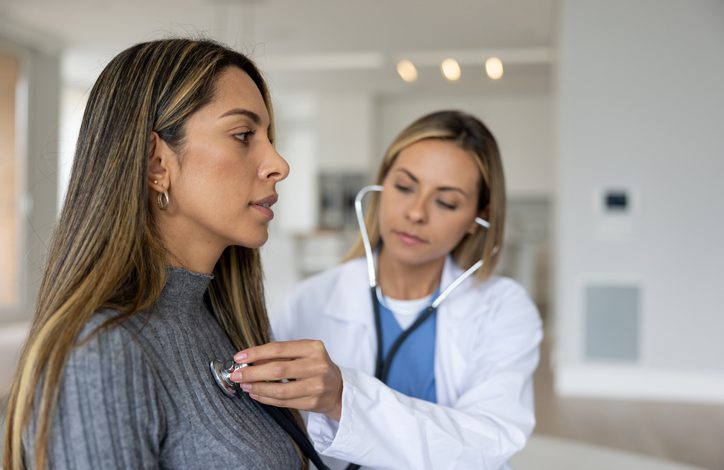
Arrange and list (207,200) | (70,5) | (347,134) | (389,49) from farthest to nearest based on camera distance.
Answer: (347,134) → (389,49) → (70,5) → (207,200)

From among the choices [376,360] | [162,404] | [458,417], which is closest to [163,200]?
[162,404]

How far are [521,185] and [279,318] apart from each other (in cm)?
843

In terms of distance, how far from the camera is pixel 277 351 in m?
0.84

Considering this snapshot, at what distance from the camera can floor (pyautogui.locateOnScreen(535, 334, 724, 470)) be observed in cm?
319

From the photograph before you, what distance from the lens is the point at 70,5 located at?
607cm

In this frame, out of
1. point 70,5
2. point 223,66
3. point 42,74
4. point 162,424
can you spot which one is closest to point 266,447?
point 162,424

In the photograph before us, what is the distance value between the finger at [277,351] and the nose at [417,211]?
690mm

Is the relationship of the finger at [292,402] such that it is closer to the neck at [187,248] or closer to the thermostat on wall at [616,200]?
the neck at [187,248]

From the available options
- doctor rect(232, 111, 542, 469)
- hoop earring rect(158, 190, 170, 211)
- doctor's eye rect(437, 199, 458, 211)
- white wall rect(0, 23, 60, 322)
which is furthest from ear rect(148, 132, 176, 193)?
white wall rect(0, 23, 60, 322)

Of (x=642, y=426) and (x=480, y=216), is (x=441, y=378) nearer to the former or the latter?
(x=480, y=216)

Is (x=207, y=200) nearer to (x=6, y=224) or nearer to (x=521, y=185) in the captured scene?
(x=6, y=224)

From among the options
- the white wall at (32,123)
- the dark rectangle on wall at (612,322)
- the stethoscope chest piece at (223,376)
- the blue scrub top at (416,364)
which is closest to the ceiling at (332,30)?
the white wall at (32,123)

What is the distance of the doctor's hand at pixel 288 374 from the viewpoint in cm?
84

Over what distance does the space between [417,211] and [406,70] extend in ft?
22.7
